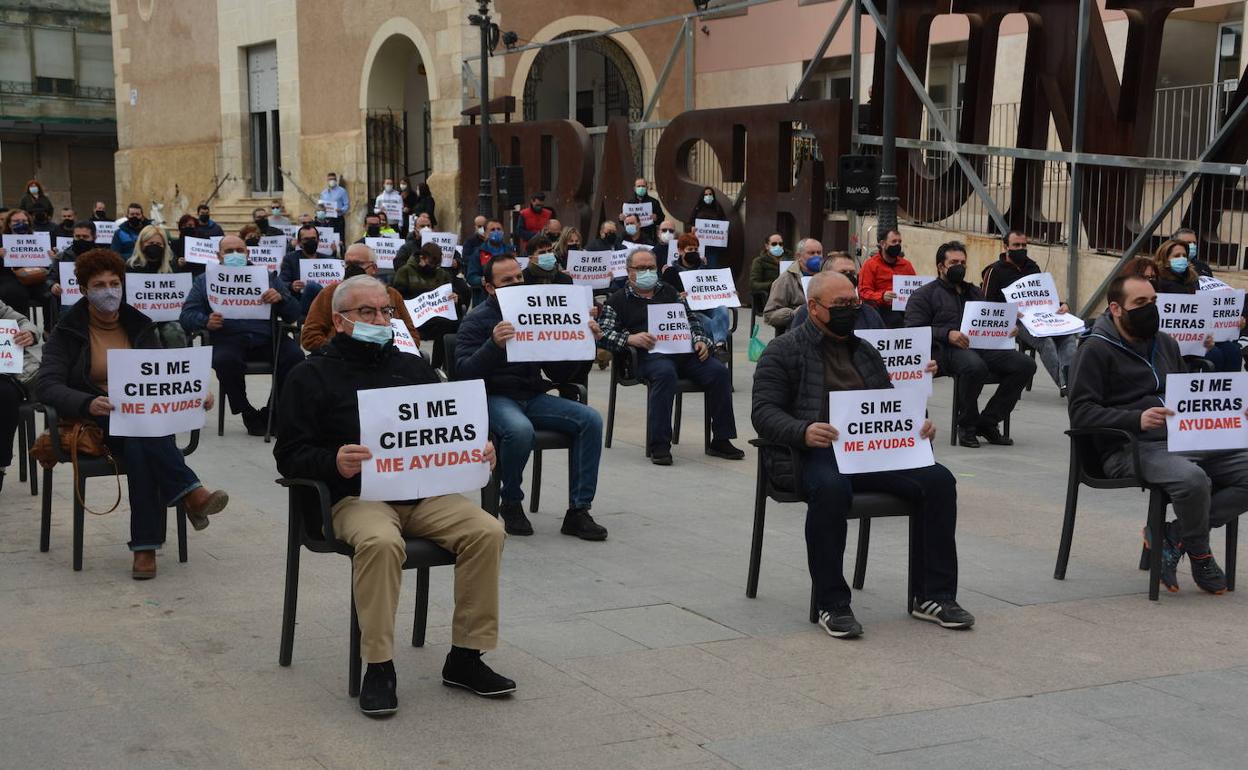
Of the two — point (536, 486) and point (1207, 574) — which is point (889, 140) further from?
point (1207, 574)

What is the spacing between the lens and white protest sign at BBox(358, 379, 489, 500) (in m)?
5.65

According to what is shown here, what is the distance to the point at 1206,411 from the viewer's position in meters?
7.21

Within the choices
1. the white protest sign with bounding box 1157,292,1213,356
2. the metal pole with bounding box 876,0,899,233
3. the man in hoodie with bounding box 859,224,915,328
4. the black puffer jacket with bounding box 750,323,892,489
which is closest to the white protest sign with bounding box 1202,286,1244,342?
the white protest sign with bounding box 1157,292,1213,356

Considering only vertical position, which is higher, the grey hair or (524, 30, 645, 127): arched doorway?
(524, 30, 645, 127): arched doorway

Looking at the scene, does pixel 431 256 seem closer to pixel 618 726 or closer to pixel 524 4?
pixel 618 726

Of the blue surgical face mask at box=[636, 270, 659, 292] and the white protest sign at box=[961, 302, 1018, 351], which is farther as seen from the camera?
the white protest sign at box=[961, 302, 1018, 351]

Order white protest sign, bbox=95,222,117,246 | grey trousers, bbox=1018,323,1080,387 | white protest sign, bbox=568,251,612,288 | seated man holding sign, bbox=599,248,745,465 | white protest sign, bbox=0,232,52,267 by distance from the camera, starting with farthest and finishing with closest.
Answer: white protest sign, bbox=95,222,117,246 → white protest sign, bbox=0,232,52,267 → white protest sign, bbox=568,251,612,288 → grey trousers, bbox=1018,323,1080,387 → seated man holding sign, bbox=599,248,745,465

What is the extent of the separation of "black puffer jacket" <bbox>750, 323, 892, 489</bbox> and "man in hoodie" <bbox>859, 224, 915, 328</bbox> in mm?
7628

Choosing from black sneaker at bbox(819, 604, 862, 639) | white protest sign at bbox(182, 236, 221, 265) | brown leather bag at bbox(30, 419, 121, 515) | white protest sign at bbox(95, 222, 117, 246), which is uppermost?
white protest sign at bbox(95, 222, 117, 246)

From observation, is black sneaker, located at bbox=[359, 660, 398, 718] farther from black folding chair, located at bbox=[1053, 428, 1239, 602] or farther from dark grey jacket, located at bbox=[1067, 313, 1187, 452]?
dark grey jacket, located at bbox=[1067, 313, 1187, 452]

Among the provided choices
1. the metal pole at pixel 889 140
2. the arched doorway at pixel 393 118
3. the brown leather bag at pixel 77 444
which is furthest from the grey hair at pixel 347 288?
the arched doorway at pixel 393 118

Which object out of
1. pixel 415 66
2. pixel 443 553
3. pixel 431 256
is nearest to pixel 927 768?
pixel 443 553

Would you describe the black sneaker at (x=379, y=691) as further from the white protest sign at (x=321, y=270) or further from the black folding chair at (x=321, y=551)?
the white protest sign at (x=321, y=270)

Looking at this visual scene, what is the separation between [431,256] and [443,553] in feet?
27.4
